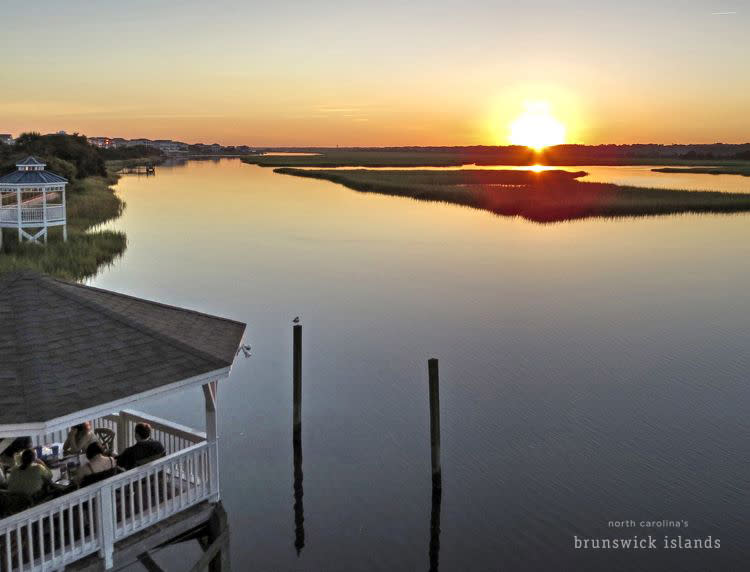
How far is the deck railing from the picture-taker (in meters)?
7.63

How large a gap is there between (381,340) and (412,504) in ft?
34.7

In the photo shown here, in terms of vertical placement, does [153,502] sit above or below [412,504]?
above

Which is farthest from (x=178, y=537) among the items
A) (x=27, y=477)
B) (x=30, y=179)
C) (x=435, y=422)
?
(x=30, y=179)

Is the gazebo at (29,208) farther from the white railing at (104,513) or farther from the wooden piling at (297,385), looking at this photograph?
the white railing at (104,513)

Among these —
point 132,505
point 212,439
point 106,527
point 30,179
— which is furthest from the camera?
point 30,179

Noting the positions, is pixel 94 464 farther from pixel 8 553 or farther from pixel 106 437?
pixel 106 437

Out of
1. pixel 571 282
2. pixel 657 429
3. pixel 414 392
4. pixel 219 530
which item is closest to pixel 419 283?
pixel 571 282

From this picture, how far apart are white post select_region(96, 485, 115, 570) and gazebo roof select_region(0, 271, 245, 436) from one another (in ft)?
3.00

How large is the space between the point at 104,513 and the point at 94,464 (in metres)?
0.76

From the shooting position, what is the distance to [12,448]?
10172mm

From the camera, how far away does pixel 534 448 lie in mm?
15727

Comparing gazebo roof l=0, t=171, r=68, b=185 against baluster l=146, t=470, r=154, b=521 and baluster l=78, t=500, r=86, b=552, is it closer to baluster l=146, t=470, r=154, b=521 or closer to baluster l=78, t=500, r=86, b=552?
baluster l=146, t=470, r=154, b=521

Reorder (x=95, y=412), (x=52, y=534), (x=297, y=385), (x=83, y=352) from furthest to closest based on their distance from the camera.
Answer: (x=297, y=385)
(x=83, y=352)
(x=95, y=412)
(x=52, y=534)

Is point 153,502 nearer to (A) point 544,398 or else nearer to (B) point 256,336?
(A) point 544,398
